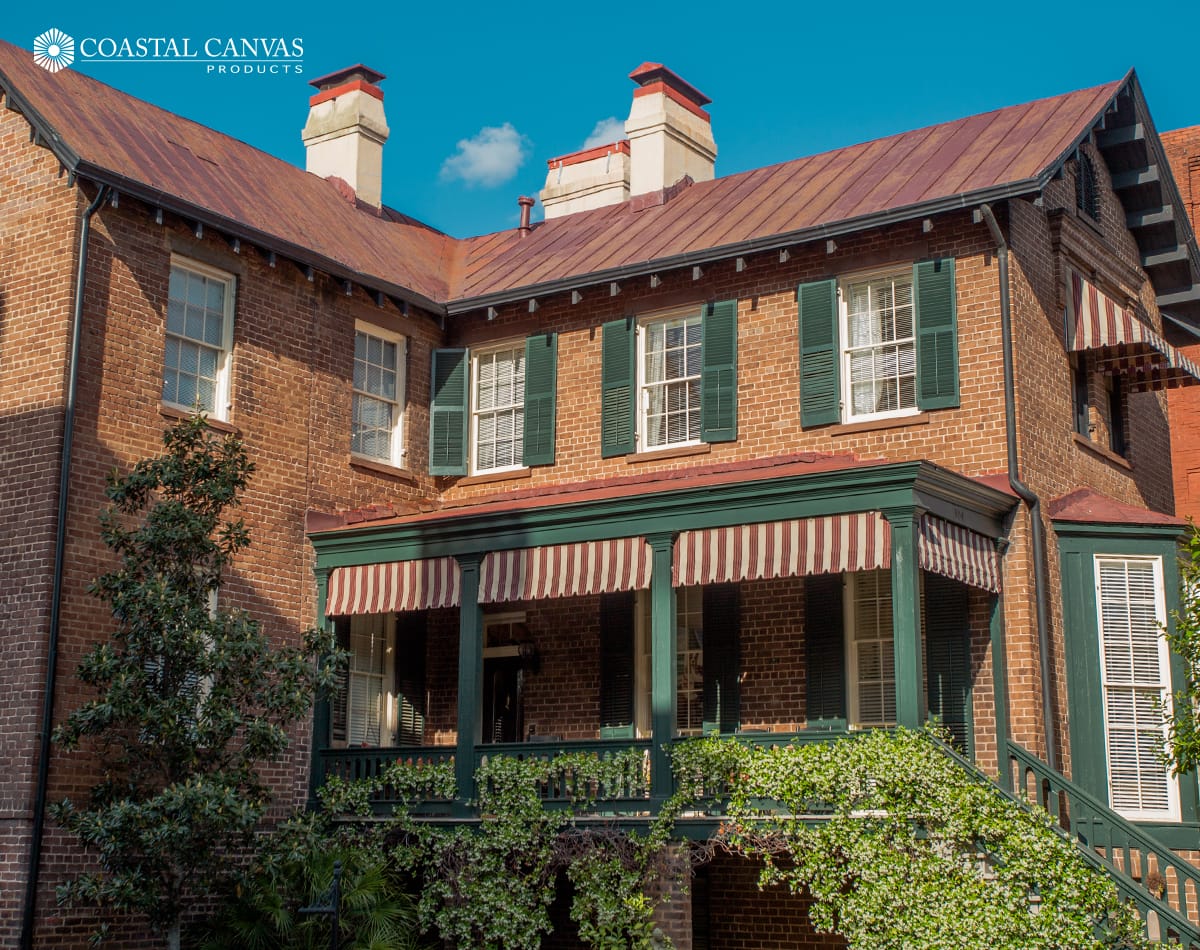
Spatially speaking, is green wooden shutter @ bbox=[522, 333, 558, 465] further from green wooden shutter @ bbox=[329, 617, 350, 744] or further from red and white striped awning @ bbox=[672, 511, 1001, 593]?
red and white striped awning @ bbox=[672, 511, 1001, 593]

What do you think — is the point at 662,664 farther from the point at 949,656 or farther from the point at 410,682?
the point at 410,682

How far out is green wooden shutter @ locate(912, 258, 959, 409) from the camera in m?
16.4

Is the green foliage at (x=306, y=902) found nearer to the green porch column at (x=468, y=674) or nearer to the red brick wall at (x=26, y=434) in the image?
the green porch column at (x=468, y=674)

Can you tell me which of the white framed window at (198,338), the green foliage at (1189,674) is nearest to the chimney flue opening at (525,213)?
the white framed window at (198,338)

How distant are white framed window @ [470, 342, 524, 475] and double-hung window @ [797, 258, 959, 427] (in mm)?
3962

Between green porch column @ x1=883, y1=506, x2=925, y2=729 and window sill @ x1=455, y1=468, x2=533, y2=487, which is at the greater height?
window sill @ x1=455, y1=468, x2=533, y2=487

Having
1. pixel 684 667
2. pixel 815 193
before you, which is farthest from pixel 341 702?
pixel 815 193

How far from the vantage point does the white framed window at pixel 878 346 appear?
16.8 metres

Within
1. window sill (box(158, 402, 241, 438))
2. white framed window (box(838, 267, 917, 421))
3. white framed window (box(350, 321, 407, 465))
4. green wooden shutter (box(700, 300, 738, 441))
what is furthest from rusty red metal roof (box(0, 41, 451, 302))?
white framed window (box(838, 267, 917, 421))

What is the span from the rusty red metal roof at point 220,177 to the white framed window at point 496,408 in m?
1.15

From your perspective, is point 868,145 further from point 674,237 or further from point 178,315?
point 178,315

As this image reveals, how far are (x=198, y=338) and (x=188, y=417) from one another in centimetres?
118

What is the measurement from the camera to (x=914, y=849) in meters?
13.1

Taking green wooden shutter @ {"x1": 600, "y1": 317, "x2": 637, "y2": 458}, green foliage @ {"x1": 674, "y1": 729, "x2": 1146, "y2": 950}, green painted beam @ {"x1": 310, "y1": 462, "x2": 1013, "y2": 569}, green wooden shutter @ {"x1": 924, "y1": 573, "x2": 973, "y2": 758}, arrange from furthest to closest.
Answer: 1. green wooden shutter @ {"x1": 600, "y1": 317, "x2": 637, "y2": 458}
2. green wooden shutter @ {"x1": 924, "y1": 573, "x2": 973, "y2": 758}
3. green painted beam @ {"x1": 310, "y1": 462, "x2": 1013, "y2": 569}
4. green foliage @ {"x1": 674, "y1": 729, "x2": 1146, "y2": 950}
